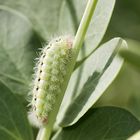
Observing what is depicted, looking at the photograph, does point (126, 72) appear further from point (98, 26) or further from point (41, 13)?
point (98, 26)

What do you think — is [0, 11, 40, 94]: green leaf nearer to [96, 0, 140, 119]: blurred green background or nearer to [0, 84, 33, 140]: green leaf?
[0, 84, 33, 140]: green leaf

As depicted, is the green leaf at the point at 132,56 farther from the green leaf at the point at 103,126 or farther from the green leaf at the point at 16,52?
the green leaf at the point at 16,52

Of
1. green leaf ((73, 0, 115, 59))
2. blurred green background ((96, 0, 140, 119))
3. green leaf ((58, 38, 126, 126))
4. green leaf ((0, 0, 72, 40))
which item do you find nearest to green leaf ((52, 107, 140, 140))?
green leaf ((58, 38, 126, 126))

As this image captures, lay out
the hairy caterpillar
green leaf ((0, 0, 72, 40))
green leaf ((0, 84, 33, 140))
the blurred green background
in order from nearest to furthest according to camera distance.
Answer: green leaf ((0, 84, 33, 140)), the hairy caterpillar, green leaf ((0, 0, 72, 40)), the blurred green background

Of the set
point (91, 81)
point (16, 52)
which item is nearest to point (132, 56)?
point (91, 81)

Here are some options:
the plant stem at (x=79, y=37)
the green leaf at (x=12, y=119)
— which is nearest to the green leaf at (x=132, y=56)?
the plant stem at (x=79, y=37)

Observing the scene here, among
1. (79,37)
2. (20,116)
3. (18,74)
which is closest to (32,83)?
(18,74)
